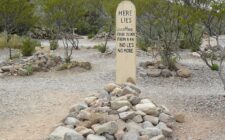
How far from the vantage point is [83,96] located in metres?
9.63

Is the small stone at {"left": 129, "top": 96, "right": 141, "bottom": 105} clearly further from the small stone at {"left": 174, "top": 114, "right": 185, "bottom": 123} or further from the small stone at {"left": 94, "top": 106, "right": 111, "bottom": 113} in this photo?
the small stone at {"left": 174, "top": 114, "right": 185, "bottom": 123}

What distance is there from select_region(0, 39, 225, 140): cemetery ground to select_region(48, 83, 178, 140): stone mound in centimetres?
34

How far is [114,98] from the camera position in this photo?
741cm

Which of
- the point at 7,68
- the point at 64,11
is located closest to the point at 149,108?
the point at 7,68

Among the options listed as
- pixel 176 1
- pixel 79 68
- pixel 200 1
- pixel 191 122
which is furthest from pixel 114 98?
pixel 79 68

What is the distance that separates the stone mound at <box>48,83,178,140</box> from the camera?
249 inches

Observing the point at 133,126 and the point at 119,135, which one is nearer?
the point at 119,135

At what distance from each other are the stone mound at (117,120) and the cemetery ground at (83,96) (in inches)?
13.5

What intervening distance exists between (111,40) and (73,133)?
20.8 meters

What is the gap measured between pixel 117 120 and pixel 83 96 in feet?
9.67

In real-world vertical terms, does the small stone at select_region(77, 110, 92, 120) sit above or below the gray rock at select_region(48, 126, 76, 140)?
above

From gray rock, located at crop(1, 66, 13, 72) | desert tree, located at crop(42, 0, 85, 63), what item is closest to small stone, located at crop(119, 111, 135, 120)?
gray rock, located at crop(1, 66, 13, 72)

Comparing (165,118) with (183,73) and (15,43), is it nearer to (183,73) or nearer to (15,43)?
(183,73)

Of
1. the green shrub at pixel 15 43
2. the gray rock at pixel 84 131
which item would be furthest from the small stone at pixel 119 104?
the green shrub at pixel 15 43
